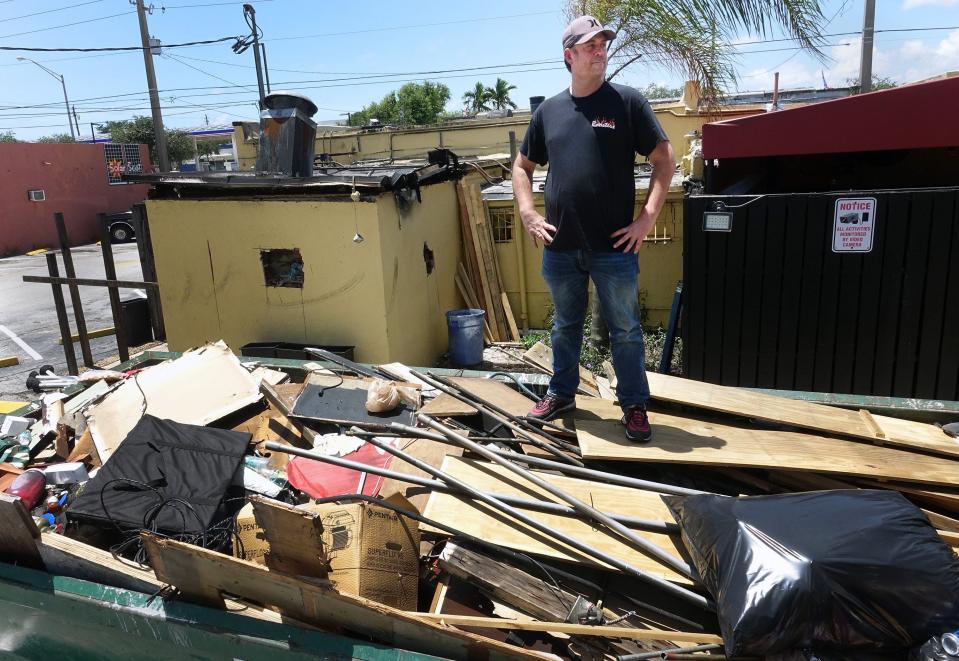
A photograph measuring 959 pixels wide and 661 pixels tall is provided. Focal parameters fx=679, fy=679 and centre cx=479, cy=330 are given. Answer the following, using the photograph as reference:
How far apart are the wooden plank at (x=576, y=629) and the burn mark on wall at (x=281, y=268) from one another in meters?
5.83

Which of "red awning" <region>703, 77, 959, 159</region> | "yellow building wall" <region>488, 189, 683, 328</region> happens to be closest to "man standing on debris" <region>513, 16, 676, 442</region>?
"red awning" <region>703, 77, 959, 159</region>

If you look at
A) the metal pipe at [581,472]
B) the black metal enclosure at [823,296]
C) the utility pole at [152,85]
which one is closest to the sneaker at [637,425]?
the metal pipe at [581,472]

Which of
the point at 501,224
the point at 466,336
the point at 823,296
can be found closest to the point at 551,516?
the point at 823,296

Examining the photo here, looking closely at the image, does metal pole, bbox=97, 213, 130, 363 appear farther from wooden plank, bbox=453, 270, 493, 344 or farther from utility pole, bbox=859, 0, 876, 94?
utility pole, bbox=859, 0, 876, 94

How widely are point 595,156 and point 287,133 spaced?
5.22 meters

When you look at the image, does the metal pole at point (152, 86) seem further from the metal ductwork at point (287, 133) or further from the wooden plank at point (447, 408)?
the wooden plank at point (447, 408)

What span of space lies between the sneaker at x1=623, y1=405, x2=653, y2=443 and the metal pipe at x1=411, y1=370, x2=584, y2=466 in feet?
0.85

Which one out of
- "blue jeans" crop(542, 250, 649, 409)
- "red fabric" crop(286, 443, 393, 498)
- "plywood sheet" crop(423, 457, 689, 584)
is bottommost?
"red fabric" crop(286, 443, 393, 498)

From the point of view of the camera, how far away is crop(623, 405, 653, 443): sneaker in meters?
3.14

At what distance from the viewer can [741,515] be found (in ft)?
7.45

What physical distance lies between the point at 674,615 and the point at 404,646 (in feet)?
3.16

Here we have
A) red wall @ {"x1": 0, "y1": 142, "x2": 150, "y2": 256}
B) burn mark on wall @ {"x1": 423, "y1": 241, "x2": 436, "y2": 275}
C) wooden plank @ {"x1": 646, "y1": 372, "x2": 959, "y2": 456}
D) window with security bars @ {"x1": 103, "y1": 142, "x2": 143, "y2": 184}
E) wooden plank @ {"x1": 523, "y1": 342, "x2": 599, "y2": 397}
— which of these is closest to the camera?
wooden plank @ {"x1": 646, "y1": 372, "x2": 959, "y2": 456}

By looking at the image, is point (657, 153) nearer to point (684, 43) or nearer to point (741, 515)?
point (741, 515)

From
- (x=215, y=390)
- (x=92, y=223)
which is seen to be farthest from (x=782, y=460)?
(x=92, y=223)
